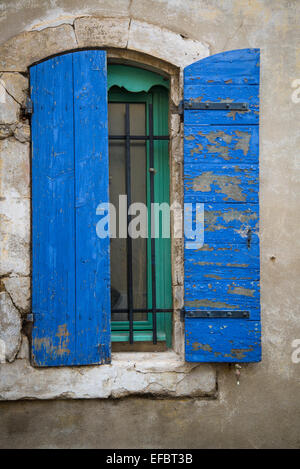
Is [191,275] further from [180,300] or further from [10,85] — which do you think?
[10,85]

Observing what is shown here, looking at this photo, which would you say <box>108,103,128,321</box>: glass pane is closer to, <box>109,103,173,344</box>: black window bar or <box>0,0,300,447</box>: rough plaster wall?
<box>109,103,173,344</box>: black window bar

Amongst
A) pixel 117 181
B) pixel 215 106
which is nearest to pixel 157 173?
pixel 117 181

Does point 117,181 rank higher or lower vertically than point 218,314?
higher

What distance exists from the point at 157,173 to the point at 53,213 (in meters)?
0.82

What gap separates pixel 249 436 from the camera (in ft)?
9.54

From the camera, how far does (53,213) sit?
285 cm

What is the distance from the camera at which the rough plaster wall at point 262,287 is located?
287 cm

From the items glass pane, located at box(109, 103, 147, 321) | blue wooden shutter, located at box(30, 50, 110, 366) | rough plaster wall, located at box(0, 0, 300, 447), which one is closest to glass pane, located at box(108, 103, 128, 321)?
glass pane, located at box(109, 103, 147, 321)

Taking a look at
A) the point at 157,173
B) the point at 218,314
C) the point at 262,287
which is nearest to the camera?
the point at 218,314

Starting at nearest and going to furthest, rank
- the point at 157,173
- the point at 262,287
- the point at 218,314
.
Result: the point at 218,314 → the point at 262,287 → the point at 157,173

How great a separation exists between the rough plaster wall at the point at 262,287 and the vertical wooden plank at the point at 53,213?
0.25m

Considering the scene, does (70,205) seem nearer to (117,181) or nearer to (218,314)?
(117,181)

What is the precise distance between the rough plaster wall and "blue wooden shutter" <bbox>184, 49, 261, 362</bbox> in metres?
0.16

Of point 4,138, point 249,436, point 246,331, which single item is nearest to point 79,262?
point 4,138
